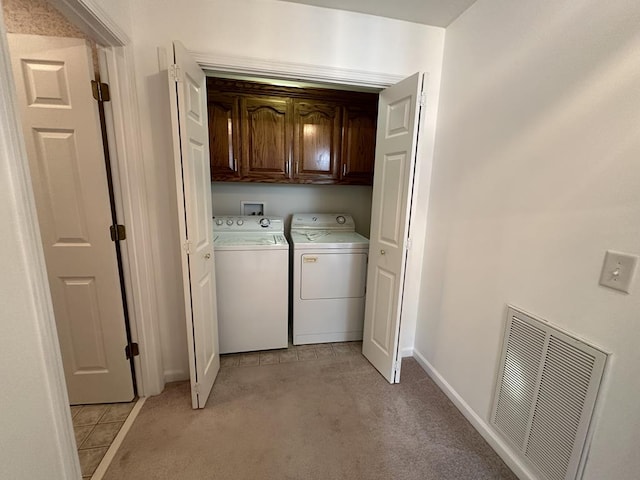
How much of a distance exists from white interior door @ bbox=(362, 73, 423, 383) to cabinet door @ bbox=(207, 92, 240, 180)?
125 cm

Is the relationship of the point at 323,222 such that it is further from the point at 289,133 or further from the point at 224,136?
the point at 224,136

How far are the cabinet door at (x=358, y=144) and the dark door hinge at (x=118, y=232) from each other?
185 centimetres

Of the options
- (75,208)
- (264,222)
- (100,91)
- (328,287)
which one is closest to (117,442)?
(75,208)

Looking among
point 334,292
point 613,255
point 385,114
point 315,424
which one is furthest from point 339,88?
point 315,424

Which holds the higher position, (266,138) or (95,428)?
(266,138)

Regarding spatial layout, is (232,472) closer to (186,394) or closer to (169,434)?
(169,434)

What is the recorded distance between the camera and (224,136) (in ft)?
7.77

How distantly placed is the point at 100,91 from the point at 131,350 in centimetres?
153

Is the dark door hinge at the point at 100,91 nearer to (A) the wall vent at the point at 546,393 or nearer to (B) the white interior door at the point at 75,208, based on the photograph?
(B) the white interior door at the point at 75,208

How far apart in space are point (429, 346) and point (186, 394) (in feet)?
5.88

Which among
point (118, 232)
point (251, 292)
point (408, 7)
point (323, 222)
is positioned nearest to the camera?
point (118, 232)

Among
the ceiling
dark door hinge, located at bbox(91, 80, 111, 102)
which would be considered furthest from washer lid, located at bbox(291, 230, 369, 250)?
the ceiling

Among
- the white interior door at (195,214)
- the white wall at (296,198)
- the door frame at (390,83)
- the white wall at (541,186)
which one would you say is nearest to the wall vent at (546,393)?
the white wall at (541,186)

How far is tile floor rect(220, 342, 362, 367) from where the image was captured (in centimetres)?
219
